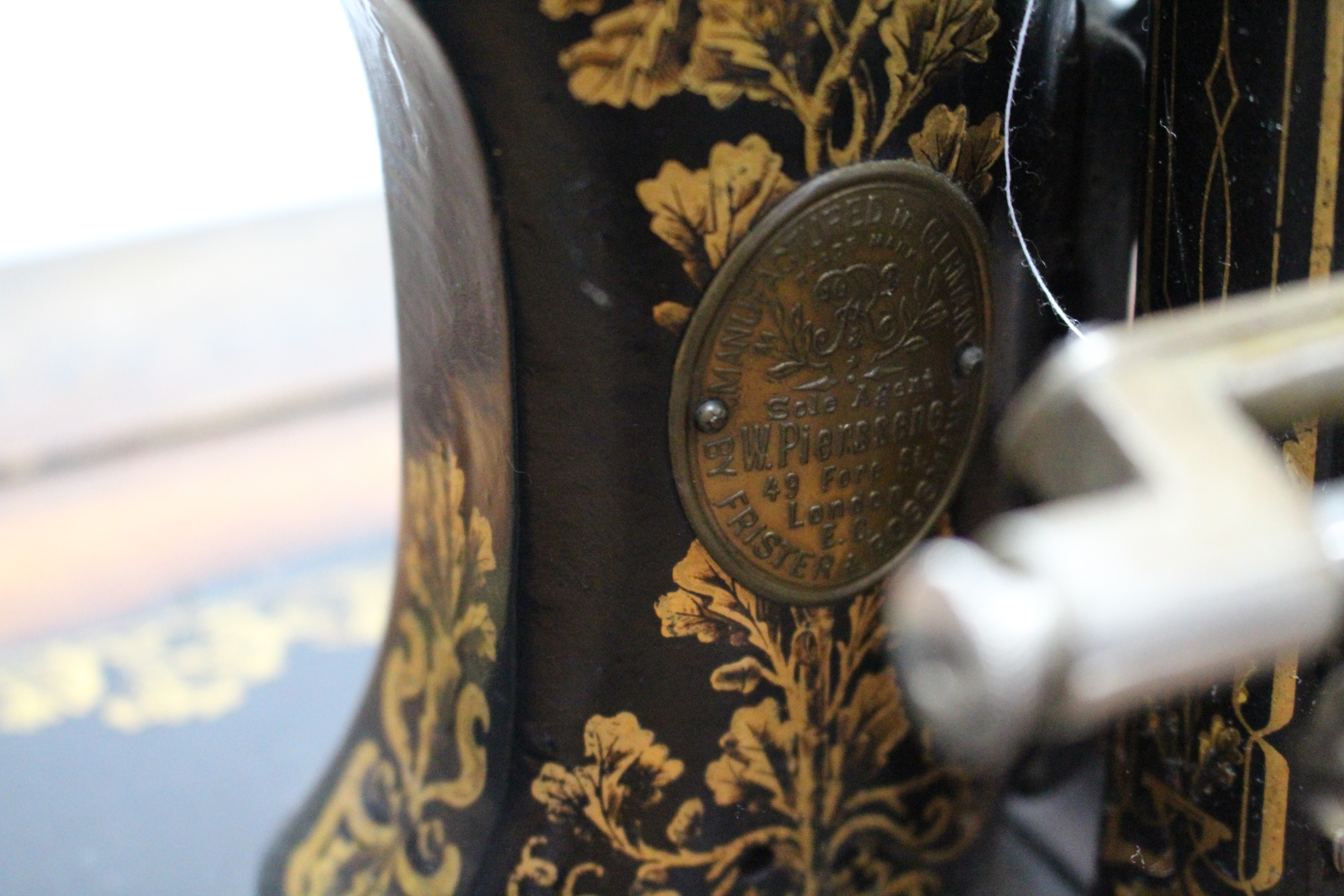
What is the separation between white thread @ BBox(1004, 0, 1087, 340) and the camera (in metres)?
0.54

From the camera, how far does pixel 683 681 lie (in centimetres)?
59

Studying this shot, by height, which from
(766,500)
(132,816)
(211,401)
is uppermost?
(766,500)

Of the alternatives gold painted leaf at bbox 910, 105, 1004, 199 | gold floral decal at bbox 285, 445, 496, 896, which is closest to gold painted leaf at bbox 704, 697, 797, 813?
gold floral decal at bbox 285, 445, 496, 896

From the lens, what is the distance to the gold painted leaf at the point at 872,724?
63cm

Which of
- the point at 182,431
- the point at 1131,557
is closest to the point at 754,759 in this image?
the point at 1131,557

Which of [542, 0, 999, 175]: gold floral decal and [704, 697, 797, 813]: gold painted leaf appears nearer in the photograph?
[542, 0, 999, 175]: gold floral decal

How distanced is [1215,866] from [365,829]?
41 cm

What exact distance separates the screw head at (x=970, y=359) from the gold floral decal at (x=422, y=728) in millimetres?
204

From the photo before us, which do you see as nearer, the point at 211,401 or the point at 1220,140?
the point at 1220,140

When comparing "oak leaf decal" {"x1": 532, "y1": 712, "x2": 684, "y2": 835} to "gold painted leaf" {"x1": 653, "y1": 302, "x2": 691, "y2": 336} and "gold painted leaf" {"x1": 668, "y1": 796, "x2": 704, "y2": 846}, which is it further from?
"gold painted leaf" {"x1": 653, "y1": 302, "x2": 691, "y2": 336}

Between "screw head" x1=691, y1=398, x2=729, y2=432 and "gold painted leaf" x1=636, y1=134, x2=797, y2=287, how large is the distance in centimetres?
5

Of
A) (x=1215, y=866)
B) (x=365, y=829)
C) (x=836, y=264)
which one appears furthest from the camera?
(x=365, y=829)

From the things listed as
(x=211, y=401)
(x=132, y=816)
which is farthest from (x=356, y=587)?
(x=211, y=401)

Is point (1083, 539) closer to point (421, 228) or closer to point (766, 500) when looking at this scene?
point (766, 500)
